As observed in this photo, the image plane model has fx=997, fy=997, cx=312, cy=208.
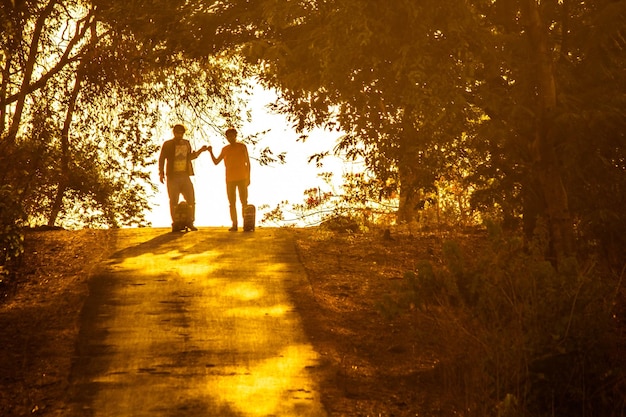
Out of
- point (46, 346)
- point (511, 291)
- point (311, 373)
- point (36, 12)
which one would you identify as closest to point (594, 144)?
point (511, 291)

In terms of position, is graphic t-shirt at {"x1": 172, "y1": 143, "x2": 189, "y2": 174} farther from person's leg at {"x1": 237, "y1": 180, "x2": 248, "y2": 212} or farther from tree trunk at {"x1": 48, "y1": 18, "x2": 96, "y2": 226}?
tree trunk at {"x1": 48, "y1": 18, "x2": 96, "y2": 226}

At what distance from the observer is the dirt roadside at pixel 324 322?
29.9 ft

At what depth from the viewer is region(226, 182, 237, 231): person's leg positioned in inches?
682

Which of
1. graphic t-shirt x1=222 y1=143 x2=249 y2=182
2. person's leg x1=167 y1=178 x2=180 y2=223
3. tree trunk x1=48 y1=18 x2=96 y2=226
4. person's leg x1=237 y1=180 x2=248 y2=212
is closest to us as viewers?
person's leg x1=167 y1=178 x2=180 y2=223

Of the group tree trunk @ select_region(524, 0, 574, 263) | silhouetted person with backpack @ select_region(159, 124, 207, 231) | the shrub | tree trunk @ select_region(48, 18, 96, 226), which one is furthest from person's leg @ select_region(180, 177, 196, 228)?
tree trunk @ select_region(524, 0, 574, 263)

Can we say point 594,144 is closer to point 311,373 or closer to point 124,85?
point 311,373

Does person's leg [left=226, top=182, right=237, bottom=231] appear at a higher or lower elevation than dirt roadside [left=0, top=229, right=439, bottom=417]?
higher

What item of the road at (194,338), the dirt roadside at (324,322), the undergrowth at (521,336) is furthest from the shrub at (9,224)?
the undergrowth at (521,336)

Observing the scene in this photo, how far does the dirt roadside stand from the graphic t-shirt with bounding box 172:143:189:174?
1344 millimetres

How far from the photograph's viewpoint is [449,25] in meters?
12.2

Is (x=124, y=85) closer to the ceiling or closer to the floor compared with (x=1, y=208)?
closer to the ceiling

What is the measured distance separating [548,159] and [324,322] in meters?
3.82

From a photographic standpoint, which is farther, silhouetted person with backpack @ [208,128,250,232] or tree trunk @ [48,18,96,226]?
tree trunk @ [48,18,96,226]

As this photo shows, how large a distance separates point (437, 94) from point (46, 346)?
5.44 m
